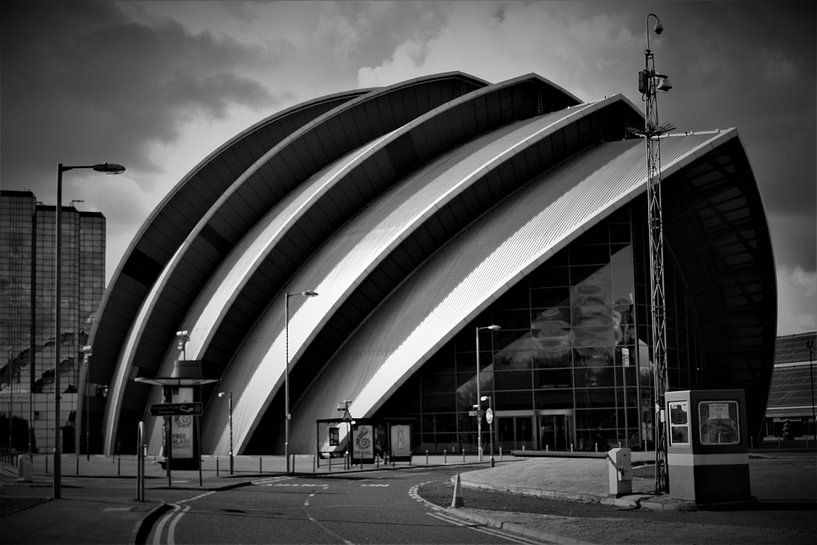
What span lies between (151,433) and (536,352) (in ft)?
91.8

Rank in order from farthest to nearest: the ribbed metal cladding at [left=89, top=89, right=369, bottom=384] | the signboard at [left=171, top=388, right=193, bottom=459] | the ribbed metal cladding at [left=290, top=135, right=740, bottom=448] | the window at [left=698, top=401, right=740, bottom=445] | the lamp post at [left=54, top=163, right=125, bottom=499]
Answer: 1. the ribbed metal cladding at [left=89, top=89, right=369, bottom=384]
2. the ribbed metal cladding at [left=290, top=135, right=740, bottom=448]
3. the signboard at [left=171, top=388, right=193, bottom=459]
4. the lamp post at [left=54, top=163, right=125, bottom=499]
5. the window at [left=698, top=401, right=740, bottom=445]

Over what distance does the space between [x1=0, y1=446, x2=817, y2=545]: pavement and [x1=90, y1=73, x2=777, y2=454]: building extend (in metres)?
18.2

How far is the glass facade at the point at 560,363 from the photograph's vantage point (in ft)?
197

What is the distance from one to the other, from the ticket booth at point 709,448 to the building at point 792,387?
11283 cm

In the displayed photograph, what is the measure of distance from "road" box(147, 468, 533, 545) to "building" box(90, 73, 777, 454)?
23.2 m

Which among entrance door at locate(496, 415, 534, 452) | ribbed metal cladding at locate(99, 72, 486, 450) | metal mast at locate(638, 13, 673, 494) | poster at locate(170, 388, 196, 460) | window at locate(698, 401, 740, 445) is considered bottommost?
entrance door at locate(496, 415, 534, 452)

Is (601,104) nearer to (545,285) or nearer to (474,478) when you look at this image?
(545,285)

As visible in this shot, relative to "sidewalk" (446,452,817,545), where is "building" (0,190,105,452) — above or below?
above

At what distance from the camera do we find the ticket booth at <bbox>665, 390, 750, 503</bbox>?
22.3 m

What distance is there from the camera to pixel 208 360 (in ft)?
214

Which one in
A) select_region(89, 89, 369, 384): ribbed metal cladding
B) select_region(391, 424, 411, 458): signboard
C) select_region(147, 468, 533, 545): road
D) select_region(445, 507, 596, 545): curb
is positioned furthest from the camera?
select_region(89, 89, 369, 384): ribbed metal cladding

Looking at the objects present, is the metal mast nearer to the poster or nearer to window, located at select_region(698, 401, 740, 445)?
window, located at select_region(698, 401, 740, 445)

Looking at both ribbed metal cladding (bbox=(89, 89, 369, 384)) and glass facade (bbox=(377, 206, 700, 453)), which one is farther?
ribbed metal cladding (bbox=(89, 89, 369, 384))

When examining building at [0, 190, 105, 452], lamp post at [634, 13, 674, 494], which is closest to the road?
lamp post at [634, 13, 674, 494]
